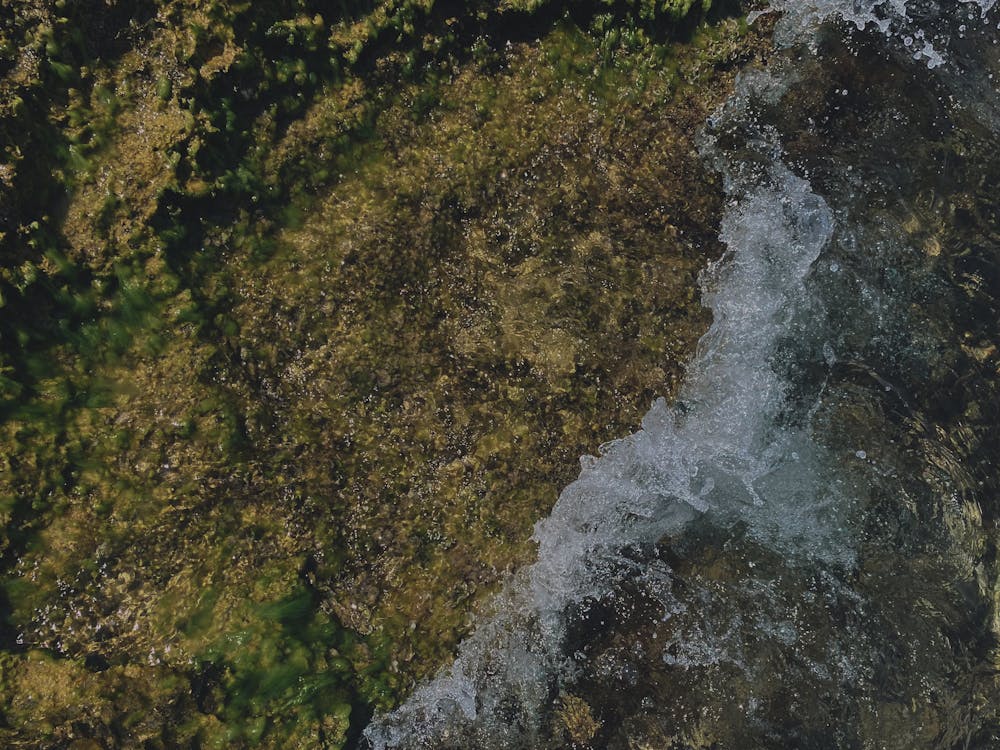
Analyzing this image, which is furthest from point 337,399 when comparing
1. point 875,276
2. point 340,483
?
point 875,276

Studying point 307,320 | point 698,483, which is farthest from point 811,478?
point 307,320

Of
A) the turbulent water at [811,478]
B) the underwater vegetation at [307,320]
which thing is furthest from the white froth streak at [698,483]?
the underwater vegetation at [307,320]

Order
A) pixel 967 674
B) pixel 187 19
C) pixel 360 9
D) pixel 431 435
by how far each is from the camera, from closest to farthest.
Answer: pixel 187 19
pixel 360 9
pixel 431 435
pixel 967 674

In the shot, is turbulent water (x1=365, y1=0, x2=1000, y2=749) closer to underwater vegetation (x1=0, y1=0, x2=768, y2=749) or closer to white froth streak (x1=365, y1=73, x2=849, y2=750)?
white froth streak (x1=365, y1=73, x2=849, y2=750)

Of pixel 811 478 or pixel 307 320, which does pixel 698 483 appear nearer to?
pixel 811 478

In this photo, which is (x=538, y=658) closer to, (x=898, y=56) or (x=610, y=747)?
(x=610, y=747)
